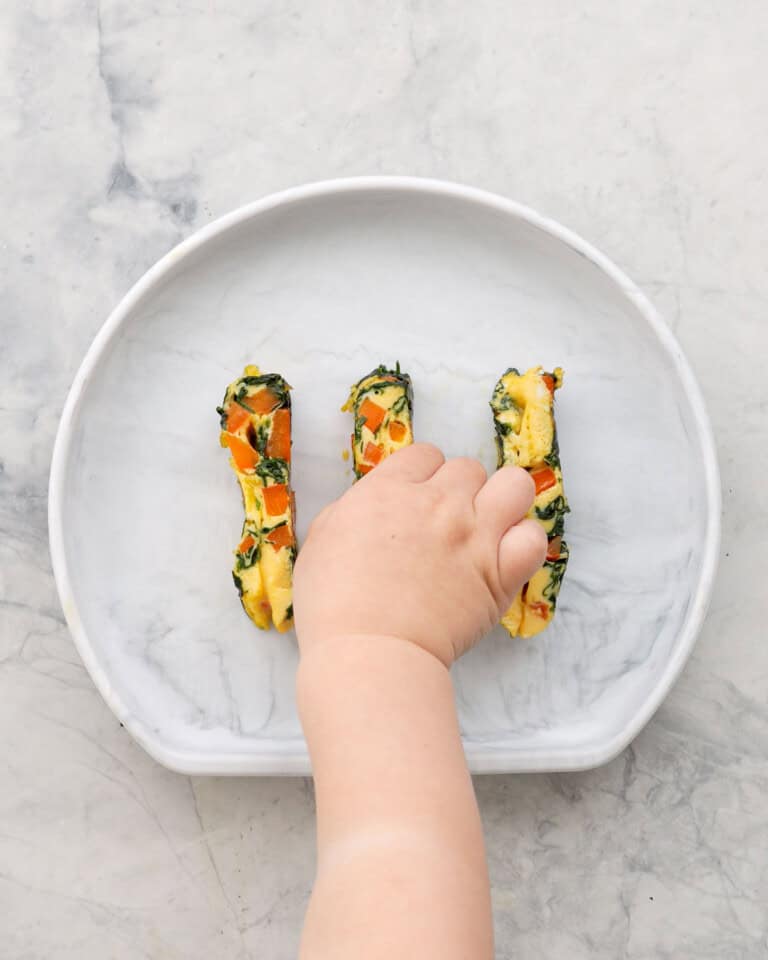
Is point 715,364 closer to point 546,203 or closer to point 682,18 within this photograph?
point 546,203

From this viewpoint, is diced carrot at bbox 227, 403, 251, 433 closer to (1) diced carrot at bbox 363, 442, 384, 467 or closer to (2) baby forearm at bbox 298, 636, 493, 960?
(1) diced carrot at bbox 363, 442, 384, 467

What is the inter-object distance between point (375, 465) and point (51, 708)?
Result: 0.37 metres

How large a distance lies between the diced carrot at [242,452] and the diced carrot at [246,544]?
57 mm

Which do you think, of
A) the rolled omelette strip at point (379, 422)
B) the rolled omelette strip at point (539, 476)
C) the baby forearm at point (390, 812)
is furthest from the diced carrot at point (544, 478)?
the baby forearm at point (390, 812)

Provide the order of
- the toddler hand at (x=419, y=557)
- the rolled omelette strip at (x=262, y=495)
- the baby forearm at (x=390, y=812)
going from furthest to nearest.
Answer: the rolled omelette strip at (x=262, y=495) < the toddler hand at (x=419, y=557) < the baby forearm at (x=390, y=812)

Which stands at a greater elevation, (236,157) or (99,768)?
(236,157)

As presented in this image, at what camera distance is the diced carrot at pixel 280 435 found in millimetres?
A: 782

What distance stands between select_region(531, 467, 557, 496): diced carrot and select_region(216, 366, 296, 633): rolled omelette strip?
201mm

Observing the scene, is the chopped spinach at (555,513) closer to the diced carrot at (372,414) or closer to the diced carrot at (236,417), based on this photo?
the diced carrot at (372,414)

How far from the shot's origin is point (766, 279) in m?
0.88

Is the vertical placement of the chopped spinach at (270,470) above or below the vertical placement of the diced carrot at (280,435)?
below

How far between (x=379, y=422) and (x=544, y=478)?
141mm

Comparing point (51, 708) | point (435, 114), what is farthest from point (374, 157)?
point (51, 708)

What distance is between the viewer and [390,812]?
22.4 inches
